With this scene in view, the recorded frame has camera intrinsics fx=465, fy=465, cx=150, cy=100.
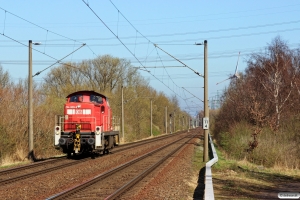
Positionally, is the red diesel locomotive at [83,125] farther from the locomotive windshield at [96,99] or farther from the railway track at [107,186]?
the railway track at [107,186]

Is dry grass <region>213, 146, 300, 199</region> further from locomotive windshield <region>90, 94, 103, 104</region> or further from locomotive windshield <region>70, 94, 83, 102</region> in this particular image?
locomotive windshield <region>70, 94, 83, 102</region>

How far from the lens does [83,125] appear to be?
27688 mm

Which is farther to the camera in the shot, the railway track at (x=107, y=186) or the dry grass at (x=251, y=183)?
the dry grass at (x=251, y=183)

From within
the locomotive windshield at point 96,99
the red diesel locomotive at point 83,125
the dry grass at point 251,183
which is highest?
the locomotive windshield at point 96,99

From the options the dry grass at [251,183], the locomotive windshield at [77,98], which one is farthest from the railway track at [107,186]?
the locomotive windshield at [77,98]

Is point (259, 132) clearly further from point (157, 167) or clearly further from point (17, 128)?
point (17, 128)

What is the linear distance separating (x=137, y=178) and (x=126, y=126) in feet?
162

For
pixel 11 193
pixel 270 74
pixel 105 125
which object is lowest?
pixel 11 193

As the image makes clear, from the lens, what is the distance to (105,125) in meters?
29.1

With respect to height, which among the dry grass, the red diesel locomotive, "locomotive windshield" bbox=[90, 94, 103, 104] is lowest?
the dry grass

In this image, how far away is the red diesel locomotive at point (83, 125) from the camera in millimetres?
26156

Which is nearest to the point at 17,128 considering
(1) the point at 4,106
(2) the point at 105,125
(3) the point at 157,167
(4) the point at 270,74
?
(1) the point at 4,106

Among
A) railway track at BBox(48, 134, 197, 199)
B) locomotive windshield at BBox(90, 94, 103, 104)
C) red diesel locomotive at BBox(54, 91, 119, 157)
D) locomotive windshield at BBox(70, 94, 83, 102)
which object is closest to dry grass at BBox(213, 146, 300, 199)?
railway track at BBox(48, 134, 197, 199)

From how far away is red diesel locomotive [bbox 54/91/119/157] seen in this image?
2616cm
